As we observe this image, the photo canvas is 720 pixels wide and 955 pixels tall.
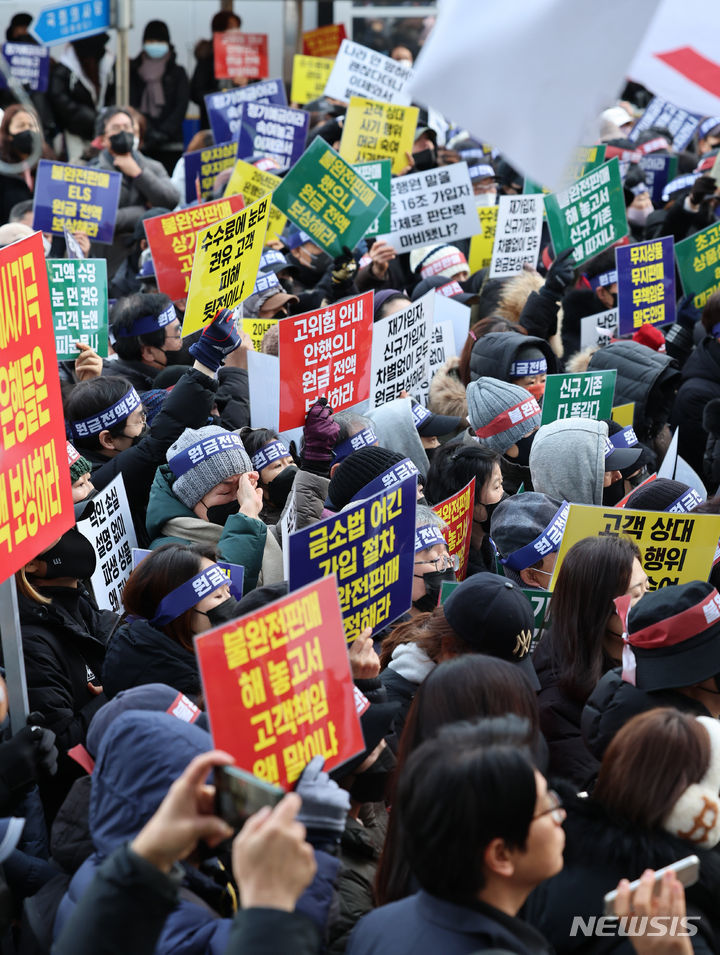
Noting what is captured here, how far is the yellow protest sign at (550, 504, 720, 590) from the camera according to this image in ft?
14.4

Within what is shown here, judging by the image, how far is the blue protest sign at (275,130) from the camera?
10.9 meters

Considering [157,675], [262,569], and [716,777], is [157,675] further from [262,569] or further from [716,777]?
[716,777]

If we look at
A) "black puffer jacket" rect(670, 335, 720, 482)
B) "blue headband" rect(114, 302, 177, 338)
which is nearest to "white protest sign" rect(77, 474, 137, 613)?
"blue headband" rect(114, 302, 177, 338)

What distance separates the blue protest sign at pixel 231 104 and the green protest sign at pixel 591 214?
456 cm

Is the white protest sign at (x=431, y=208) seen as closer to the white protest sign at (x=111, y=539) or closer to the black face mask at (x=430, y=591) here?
the white protest sign at (x=111, y=539)

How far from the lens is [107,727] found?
8.93 ft

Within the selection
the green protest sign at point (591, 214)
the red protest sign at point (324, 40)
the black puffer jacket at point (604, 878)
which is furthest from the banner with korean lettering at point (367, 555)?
the red protest sign at point (324, 40)

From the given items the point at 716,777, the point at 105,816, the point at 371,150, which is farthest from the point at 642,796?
the point at 371,150

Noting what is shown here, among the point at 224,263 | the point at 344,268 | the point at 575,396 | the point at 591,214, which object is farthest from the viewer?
the point at 591,214

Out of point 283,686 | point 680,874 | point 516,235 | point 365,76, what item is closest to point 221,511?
point 283,686

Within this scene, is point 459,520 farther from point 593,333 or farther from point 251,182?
point 251,182

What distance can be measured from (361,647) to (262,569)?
3.87 feet

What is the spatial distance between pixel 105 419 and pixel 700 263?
465 cm

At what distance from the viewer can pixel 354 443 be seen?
521 centimetres
